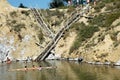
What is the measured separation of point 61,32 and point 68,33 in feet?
8.00

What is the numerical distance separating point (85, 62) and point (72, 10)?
4269 cm

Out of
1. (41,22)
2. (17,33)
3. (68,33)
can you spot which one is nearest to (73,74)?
(68,33)

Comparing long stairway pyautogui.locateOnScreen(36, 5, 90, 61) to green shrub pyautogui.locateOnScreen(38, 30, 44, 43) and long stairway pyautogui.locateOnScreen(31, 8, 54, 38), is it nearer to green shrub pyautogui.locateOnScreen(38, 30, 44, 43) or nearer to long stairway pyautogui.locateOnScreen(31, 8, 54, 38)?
long stairway pyautogui.locateOnScreen(31, 8, 54, 38)

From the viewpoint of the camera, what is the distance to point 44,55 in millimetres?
116625

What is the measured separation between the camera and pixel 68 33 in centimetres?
12269

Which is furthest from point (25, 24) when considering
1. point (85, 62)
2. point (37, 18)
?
point (85, 62)

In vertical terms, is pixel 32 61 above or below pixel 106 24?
below

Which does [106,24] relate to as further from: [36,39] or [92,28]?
[36,39]

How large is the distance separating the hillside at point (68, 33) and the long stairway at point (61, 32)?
1.28 m

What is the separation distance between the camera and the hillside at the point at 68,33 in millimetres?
98125

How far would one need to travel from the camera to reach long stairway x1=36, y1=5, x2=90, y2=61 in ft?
382

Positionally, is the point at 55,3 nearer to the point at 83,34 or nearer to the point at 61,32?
the point at 61,32

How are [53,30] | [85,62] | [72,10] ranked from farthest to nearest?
[72,10]
[53,30]
[85,62]

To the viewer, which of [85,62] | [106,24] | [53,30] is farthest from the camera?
[53,30]
